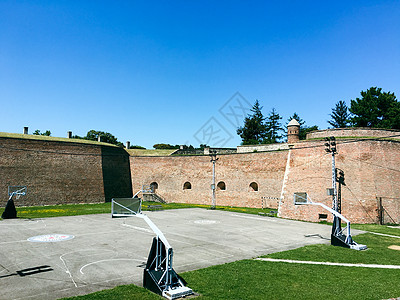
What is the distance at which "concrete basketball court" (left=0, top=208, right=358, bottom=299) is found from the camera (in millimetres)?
9656

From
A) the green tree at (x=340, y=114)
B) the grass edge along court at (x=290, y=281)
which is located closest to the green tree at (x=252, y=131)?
the green tree at (x=340, y=114)

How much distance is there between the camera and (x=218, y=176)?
37.5 m

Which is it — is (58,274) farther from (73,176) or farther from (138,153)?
(138,153)

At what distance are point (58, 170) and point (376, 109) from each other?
172 ft

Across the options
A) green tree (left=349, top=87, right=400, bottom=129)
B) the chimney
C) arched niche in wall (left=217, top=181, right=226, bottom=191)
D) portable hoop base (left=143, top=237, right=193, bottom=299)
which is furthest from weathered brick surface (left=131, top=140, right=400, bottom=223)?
green tree (left=349, top=87, right=400, bottom=129)

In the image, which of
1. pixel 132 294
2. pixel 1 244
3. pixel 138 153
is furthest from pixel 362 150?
pixel 138 153

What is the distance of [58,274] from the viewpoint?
10312mm

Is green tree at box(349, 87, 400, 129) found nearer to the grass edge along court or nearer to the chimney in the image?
the chimney

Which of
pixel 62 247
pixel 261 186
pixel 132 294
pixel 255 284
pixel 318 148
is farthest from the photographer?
pixel 261 186

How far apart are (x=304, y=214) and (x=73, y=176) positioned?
27541 mm

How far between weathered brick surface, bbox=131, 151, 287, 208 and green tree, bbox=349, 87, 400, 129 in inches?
1145

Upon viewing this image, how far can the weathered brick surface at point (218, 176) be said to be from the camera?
32719 millimetres

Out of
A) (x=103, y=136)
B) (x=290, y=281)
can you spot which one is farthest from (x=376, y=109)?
(x=103, y=136)

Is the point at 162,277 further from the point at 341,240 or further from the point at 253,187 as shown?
the point at 253,187
